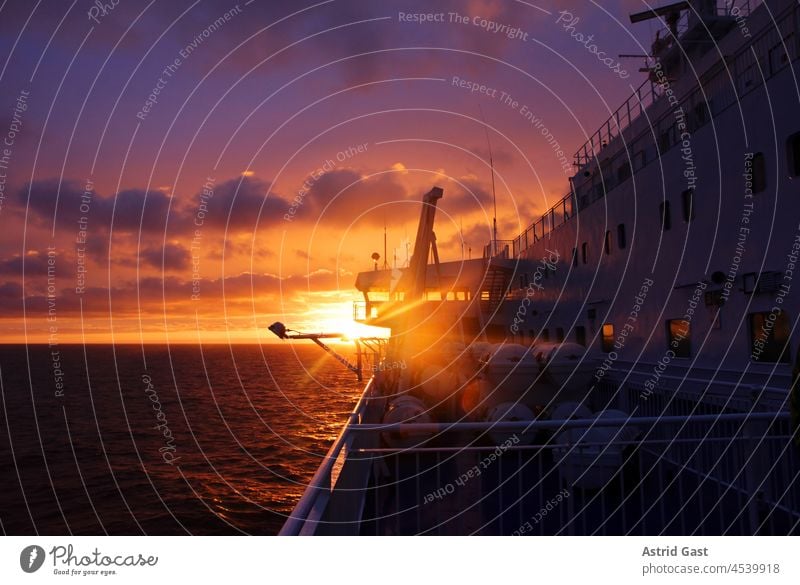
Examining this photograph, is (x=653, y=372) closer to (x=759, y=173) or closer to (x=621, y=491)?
(x=759, y=173)

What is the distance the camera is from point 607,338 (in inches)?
639

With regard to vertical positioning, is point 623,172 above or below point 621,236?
above

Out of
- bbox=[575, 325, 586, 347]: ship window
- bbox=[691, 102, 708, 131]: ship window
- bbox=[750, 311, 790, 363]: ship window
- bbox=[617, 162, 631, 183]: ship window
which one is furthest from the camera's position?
bbox=[575, 325, 586, 347]: ship window

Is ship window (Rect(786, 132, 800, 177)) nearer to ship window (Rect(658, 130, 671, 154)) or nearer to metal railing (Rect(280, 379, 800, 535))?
metal railing (Rect(280, 379, 800, 535))

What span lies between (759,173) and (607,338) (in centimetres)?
733

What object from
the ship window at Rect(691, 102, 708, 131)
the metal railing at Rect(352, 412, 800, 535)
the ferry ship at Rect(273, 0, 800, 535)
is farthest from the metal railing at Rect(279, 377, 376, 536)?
the ship window at Rect(691, 102, 708, 131)

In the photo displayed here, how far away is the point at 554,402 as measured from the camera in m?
15.0

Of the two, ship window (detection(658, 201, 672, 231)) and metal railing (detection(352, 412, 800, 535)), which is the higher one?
ship window (detection(658, 201, 672, 231))

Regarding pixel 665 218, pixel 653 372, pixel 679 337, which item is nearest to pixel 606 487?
pixel 653 372

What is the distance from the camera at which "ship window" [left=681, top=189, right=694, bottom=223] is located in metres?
11.8

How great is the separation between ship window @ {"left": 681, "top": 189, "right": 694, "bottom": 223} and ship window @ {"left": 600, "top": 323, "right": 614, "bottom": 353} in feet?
14.8

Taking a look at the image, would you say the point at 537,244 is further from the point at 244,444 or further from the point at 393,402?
the point at 244,444

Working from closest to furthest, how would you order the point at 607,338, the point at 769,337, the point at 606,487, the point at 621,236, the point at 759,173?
the point at 606,487, the point at 769,337, the point at 759,173, the point at 621,236, the point at 607,338
